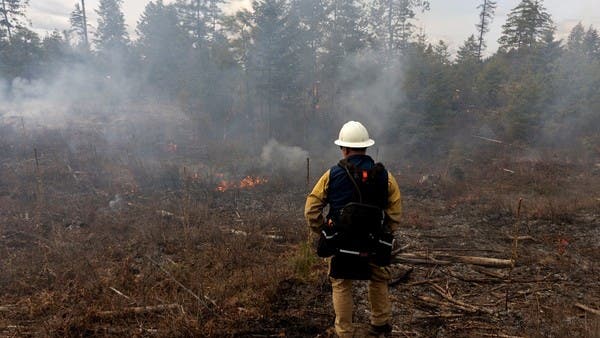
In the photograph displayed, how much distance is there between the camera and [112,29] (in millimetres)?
32531

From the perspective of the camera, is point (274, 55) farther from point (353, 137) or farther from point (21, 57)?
point (353, 137)

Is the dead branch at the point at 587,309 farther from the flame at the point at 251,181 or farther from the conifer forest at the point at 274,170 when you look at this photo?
the flame at the point at 251,181

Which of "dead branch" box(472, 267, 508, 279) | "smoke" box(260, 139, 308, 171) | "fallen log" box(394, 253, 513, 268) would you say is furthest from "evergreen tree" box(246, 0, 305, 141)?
→ "dead branch" box(472, 267, 508, 279)

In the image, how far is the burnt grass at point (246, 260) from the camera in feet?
15.5

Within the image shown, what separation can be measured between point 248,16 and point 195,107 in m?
7.09

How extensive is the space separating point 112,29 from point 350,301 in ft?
117

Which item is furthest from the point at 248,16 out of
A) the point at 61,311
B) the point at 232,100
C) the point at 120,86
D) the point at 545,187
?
the point at 61,311

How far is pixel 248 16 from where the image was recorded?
25078 millimetres

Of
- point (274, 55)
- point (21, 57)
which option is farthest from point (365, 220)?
point (21, 57)

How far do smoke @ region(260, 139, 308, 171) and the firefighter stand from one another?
43.1ft

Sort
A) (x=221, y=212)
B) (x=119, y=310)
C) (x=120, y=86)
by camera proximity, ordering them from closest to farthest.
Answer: (x=119, y=310), (x=221, y=212), (x=120, y=86)

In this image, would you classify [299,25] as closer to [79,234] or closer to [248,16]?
[248,16]

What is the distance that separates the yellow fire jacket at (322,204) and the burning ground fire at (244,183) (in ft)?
34.3

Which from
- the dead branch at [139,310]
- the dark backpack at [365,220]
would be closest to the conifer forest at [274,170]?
the dead branch at [139,310]
